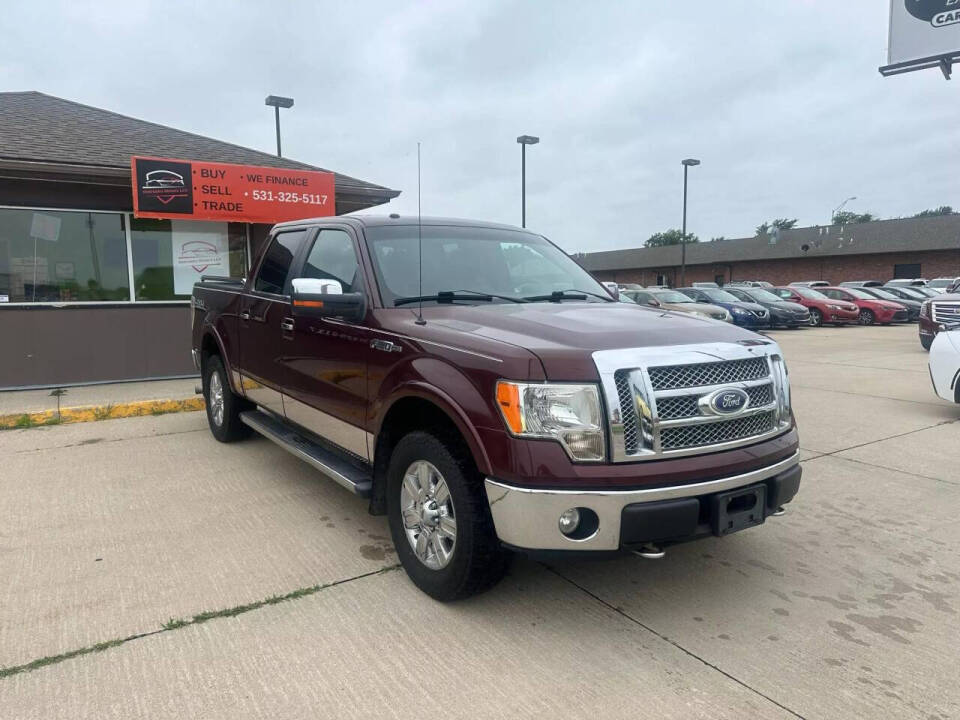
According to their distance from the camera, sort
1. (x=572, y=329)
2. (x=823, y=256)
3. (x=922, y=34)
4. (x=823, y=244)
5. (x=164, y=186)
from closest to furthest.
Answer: (x=572, y=329)
(x=164, y=186)
(x=922, y=34)
(x=823, y=256)
(x=823, y=244)

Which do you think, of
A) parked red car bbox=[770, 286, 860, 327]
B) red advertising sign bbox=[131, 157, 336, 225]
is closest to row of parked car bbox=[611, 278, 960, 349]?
parked red car bbox=[770, 286, 860, 327]

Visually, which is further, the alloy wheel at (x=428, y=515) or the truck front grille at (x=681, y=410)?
the alloy wheel at (x=428, y=515)

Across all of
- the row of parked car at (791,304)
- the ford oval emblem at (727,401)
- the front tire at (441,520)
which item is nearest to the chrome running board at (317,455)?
the front tire at (441,520)

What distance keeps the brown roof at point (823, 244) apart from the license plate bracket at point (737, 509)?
116 ft

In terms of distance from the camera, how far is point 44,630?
2.99 meters

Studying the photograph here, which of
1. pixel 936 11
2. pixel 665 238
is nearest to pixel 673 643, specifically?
pixel 936 11

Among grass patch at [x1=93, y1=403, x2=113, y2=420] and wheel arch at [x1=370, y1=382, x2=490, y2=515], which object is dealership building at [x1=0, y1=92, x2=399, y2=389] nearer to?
grass patch at [x1=93, y1=403, x2=113, y2=420]

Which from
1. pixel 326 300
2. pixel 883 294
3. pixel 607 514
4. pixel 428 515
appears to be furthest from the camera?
pixel 883 294

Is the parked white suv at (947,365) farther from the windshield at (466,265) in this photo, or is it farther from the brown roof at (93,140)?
the brown roof at (93,140)

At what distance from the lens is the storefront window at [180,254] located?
9.49 metres

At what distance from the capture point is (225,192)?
900 cm

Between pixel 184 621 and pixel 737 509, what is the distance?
2.53 m

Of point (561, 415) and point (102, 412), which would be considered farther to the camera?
point (102, 412)

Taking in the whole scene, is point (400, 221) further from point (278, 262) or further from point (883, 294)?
point (883, 294)
